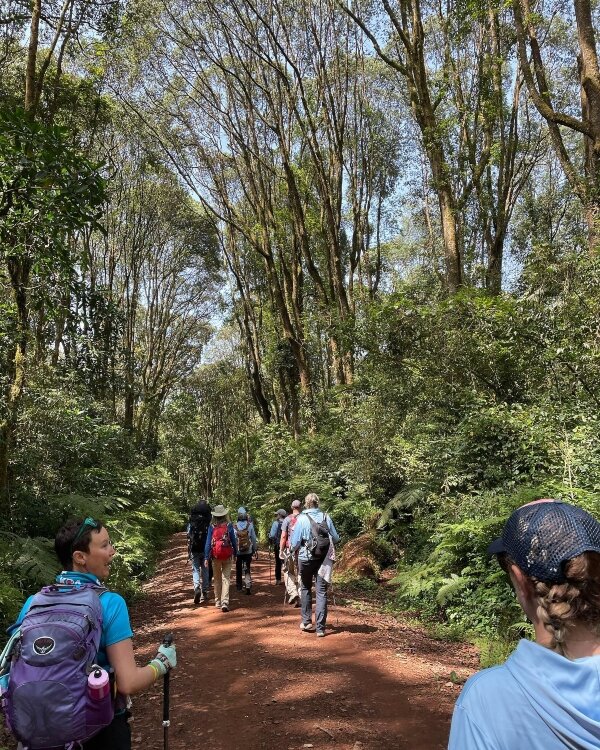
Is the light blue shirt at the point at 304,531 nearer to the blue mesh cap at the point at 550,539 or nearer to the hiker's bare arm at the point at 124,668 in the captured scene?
the hiker's bare arm at the point at 124,668

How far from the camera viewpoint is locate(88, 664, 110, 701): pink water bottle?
6.71 ft

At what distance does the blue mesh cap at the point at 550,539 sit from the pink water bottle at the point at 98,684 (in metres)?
1.58

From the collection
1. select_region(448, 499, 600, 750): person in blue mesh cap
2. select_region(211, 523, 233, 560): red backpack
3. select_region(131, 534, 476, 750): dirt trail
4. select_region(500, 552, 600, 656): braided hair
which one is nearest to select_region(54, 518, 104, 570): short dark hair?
select_region(448, 499, 600, 750): person in blue mesh cap

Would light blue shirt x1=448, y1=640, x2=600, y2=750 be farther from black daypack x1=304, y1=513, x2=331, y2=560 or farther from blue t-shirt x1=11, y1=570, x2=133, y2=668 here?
black daypack x1=304, y1=513, x2=331, y2=560

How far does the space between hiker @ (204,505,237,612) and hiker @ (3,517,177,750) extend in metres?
6.44

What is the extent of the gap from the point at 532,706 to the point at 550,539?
1.21 ft

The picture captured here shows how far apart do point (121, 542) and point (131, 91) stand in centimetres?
1542

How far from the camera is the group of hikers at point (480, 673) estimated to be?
45.6 inches

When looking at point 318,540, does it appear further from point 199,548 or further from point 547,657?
point 547,657

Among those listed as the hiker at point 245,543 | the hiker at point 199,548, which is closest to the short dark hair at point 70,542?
the hiker at point 199,548

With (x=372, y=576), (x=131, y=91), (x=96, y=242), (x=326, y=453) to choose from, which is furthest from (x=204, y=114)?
(x=372, y=576)

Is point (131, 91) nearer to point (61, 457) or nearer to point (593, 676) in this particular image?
point (61, 457)

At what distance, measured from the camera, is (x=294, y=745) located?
4.41 m

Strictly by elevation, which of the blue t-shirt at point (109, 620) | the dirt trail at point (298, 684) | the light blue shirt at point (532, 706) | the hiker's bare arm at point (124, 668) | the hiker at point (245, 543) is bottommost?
the dirt trail at point (298, 684)
